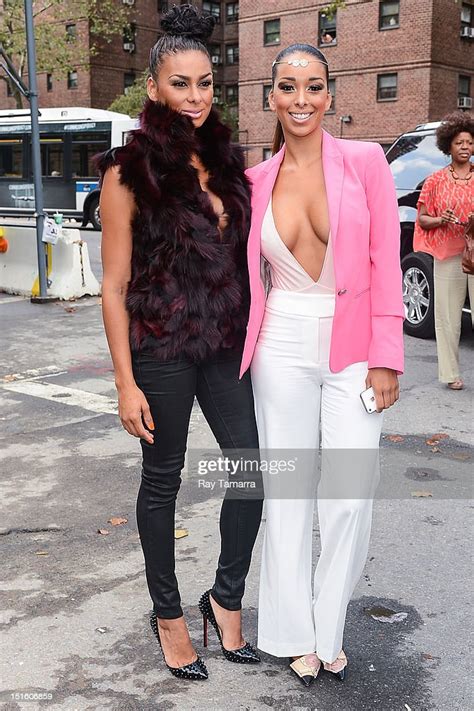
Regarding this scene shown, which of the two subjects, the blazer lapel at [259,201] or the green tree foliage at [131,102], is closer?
the blazer lapel at [259,201]

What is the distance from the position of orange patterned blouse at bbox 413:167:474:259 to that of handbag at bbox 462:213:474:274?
307mm

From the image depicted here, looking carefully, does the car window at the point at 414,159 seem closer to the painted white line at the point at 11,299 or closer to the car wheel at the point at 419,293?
the car wheel at the point at 419,293

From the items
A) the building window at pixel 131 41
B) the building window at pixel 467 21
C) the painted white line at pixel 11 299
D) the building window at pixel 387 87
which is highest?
the building window at pixel 131 41

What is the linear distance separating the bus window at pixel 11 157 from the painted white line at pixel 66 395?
21.4m

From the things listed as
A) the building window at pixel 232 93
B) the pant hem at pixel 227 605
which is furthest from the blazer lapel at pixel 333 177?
the building window at pixel 232 93

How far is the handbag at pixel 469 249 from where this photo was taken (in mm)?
6262

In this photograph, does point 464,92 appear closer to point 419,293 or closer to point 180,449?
point 419,293

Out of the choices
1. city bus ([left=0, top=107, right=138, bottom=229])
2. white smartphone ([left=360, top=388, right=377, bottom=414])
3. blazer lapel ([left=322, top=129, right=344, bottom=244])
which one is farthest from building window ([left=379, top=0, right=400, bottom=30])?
white smartphone ([left=360, top=388, right=377, bottom=414])

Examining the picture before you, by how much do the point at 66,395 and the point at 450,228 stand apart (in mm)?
3206

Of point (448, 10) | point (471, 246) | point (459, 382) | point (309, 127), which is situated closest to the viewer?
point (309, 127)

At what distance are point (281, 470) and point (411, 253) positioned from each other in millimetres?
6338

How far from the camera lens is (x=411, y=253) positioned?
29.0ft

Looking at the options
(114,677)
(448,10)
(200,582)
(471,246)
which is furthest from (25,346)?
(448,10)

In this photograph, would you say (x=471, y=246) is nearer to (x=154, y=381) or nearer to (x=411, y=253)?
(x=411, y=253)
